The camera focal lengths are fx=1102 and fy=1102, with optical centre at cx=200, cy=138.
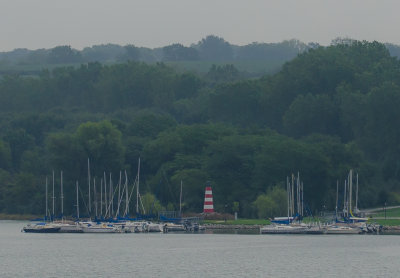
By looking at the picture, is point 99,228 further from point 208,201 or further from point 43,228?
point 208,201

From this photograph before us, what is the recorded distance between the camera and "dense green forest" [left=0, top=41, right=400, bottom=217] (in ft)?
414

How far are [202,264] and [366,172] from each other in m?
62.0

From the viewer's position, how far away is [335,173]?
126312 millimetres

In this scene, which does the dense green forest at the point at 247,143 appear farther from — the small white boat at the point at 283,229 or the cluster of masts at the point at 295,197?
the small white boat at the point at 283,229

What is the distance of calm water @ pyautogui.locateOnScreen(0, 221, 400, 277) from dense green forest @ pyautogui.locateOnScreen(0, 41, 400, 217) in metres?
23.4

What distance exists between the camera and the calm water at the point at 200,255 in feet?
225

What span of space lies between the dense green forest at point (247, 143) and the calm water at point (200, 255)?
76.6 feet

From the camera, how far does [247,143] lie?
132000 millimetres

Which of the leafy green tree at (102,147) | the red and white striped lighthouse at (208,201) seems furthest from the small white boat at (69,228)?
the leafy green tree at (102,147)

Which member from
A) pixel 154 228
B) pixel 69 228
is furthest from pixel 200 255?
pixel 69 228

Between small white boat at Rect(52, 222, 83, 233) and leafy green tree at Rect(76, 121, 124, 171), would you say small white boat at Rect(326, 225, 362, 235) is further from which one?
leafy green tree at Rect(76, 121, 124, 171)

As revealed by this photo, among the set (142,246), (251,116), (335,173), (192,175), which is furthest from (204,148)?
(142,246)

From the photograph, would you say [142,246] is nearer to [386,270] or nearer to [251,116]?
[386,270]

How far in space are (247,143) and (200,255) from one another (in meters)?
53.1
